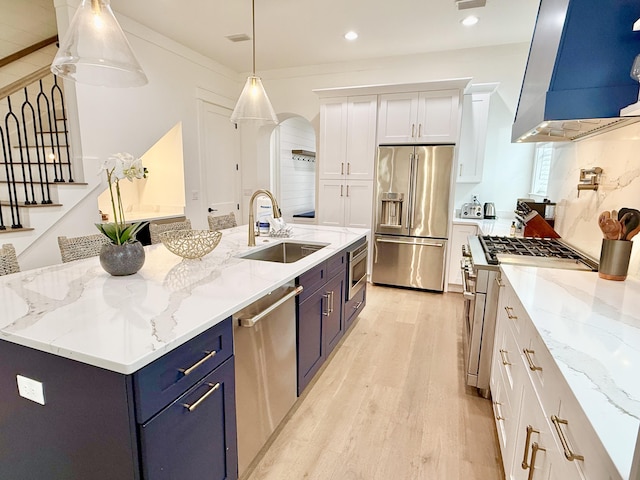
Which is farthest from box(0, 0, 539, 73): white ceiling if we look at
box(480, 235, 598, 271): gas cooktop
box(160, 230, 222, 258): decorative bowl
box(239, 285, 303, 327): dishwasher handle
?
box(239, 285, 303, 327): dishwasher handle

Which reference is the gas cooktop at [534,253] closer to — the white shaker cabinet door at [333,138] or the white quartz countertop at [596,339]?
the white quartz countertop at [596,339]

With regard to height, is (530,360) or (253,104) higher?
(253,104)

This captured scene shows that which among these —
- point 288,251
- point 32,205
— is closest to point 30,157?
point 32,205

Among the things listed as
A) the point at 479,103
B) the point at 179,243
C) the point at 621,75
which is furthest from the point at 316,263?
the point at 479,103

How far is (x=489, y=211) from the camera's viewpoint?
4.40 m

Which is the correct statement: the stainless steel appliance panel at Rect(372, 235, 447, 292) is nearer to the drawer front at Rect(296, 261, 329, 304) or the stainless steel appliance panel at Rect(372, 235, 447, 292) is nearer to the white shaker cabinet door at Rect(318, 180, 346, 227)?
the white shaker cabinet door at Rect(318, 180, 346, 227)

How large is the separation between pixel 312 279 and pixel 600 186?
72.1 inches

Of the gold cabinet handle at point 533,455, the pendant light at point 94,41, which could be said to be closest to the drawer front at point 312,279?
the gold cabinet handle at point 533,455

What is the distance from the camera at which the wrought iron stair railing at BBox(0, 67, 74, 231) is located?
277 centimetres

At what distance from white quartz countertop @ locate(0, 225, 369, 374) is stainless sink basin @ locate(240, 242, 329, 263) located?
18.7 inches

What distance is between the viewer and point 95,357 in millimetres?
940

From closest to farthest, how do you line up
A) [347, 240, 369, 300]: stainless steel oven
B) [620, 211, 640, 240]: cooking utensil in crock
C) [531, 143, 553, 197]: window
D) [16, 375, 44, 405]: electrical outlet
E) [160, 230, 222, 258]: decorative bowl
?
[16, 375, 44, 405]: electrical outlet
[620, 211, 640, 240]: cooking utensil in crock
[160, 230, 222, 258]: decorative bowl
[347, 240, 369, 300]: stainless steel oven
[531, 143, 553, 197]: window

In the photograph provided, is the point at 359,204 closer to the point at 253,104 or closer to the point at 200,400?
the point at 253,104

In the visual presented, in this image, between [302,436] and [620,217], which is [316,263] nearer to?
[302,436]
